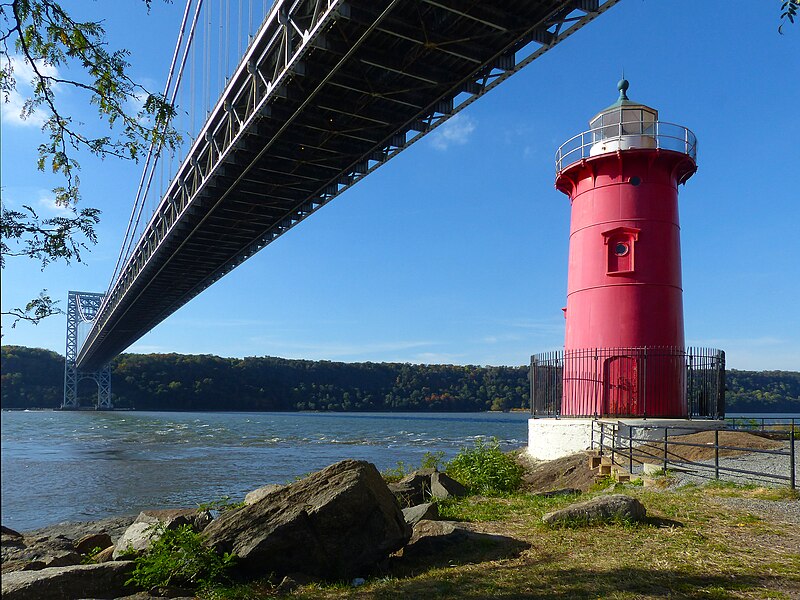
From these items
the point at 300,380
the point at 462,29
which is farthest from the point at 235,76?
the point at 300,380

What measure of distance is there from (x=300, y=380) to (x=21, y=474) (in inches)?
3370

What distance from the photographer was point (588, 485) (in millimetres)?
11273

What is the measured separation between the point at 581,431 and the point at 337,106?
8645 mm

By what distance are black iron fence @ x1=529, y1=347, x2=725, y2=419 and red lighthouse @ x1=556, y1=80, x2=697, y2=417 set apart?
0.02 m

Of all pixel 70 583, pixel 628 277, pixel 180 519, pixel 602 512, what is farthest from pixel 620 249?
pixel 70 583

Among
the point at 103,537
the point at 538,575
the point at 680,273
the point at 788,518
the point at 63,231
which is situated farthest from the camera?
the point at 680,273

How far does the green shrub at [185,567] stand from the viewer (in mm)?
5961

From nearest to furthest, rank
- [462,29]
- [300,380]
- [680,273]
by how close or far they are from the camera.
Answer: [462,29] < [680,273] < [300,380]

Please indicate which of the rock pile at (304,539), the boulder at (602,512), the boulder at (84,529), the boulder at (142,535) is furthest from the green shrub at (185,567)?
the boulder at (84,529)

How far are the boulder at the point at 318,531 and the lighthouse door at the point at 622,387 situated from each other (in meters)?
9.18

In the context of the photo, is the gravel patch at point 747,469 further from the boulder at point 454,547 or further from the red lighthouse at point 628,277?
the boulder at point 454,547

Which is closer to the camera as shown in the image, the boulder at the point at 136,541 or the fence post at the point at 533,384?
the boulder at the point at 136,541

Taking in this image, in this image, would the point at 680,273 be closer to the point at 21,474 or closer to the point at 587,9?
the point at 587,9

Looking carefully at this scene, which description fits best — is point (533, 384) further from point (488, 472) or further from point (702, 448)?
point (488, 472)
